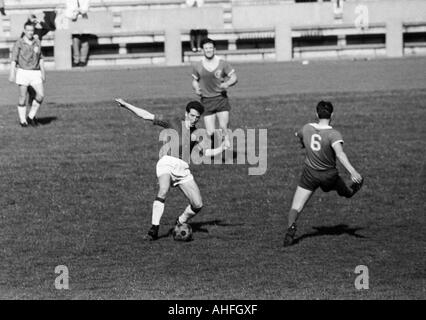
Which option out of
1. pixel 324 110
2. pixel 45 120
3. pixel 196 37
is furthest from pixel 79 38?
pixel 324 110

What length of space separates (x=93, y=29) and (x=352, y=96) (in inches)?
572

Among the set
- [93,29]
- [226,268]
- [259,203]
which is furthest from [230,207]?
[93,29]

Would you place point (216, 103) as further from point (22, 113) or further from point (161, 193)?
point (161, 193)

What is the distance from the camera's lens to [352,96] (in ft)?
100.0

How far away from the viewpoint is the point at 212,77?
2395 cm

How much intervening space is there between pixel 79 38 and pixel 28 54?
47.1 ft

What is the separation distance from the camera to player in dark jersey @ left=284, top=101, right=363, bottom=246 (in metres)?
17.0

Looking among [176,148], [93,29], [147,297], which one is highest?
[93,29]

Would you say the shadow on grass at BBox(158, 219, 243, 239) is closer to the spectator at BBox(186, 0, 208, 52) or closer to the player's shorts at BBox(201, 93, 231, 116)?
the player's shorts at BBox(201, 93, 231, 116)

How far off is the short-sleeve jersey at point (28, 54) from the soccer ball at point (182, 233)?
1001cm

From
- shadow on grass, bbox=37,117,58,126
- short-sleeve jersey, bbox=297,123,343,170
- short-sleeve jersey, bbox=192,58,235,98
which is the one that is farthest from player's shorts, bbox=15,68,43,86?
short-sleeve jersey, bbox=297,123,343,170

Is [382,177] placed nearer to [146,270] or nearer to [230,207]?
[230,207]

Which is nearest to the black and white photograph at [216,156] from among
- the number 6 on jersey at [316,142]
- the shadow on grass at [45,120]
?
the number 6 on jersey at [316,142]

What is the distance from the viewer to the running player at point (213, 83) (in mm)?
23906
